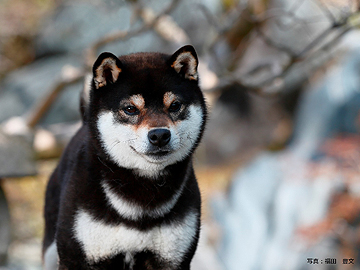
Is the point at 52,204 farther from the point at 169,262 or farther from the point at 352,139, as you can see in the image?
the point at 352,139

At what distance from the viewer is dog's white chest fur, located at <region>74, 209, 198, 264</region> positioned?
281cm

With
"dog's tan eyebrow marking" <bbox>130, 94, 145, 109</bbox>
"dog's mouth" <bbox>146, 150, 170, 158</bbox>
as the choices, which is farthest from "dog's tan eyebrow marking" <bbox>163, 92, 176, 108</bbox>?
"dog's mouth" <bbox>146, 150, 170, 158</bbox>

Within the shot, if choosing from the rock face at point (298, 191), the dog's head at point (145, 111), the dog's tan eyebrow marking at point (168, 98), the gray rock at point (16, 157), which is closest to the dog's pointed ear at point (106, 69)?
the dog's head at point (145, 111)

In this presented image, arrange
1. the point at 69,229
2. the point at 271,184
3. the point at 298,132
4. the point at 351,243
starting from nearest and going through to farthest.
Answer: the point at 69,229 → the point at 351,243 → the point at 271,184 → the point at 298,132

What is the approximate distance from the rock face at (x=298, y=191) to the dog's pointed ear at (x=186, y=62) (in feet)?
18.4

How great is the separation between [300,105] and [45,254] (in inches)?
337

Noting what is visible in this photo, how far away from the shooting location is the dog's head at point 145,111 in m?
2.80

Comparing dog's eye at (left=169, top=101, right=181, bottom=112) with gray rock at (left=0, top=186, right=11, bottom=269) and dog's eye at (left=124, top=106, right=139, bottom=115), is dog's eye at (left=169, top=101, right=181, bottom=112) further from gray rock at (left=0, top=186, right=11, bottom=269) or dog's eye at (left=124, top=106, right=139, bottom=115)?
gray rock at (left=0, top=186, right=11, bottom=269)

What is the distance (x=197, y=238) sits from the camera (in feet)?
9.82

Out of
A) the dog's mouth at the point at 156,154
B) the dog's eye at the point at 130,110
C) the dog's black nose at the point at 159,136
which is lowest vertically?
the dog's mouth at the point at 156,154

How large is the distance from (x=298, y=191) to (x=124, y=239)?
23.2 ft

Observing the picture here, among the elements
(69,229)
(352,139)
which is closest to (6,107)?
(352,139)

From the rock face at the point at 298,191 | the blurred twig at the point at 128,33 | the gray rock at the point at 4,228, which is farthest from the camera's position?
the rock face at the point at 298,191

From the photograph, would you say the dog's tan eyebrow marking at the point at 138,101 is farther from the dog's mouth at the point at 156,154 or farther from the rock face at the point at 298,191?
the rock face at the point at 298,191
